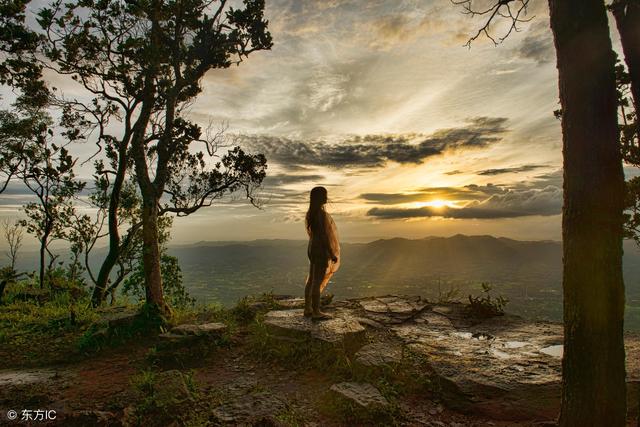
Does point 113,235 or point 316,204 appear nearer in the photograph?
point 316,204

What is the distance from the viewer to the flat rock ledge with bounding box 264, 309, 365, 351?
670 centimetres

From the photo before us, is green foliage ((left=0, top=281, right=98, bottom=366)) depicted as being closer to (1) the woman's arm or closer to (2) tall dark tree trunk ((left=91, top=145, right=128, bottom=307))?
(2) tall dark tree trunk ((left=91, top=145, right=128, bottom=307))

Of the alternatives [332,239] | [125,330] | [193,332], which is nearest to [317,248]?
[332,239]

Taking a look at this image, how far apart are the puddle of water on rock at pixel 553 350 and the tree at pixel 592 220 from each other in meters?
2.80

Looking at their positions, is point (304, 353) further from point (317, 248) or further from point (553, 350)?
point (553, 350)

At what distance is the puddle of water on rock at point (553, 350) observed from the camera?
236 inches

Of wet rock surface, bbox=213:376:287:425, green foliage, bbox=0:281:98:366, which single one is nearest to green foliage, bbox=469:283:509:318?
wet rock surface, bbox=213:376:287:425

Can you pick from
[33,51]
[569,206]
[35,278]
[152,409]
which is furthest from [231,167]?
[35,278]

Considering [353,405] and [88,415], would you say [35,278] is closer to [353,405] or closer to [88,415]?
[88,415]

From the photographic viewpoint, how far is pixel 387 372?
223 inches

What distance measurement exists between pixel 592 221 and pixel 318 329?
5.02 m

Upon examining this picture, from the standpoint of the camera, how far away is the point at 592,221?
3.33 meters

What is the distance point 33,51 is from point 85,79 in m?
1.53

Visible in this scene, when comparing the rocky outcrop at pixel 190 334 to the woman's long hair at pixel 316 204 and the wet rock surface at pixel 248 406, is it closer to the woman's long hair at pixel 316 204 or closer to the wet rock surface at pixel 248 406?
the wet rock surface at pixel 248 406
